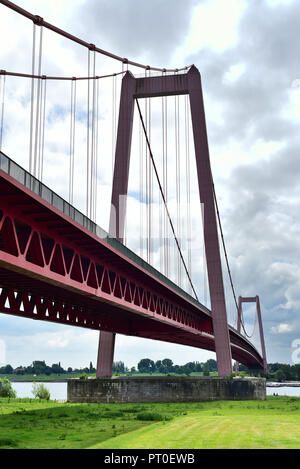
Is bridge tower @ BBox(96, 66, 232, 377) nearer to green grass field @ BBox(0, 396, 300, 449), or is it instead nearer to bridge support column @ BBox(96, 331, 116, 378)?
bridge support column @ BBox(96, 331, 116, 378)

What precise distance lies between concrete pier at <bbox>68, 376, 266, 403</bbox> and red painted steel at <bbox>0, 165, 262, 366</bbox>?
16.2ft

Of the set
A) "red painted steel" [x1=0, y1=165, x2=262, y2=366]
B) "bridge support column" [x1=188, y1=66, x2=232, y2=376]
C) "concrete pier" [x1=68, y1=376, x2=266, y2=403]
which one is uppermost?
"bridge support column" [x1=188, y1=66, x2=232, y2=376]

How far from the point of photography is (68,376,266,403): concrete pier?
50969 millimetres

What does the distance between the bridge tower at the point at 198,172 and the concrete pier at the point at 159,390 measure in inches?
115

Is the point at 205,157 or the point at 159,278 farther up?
the point at 205,157

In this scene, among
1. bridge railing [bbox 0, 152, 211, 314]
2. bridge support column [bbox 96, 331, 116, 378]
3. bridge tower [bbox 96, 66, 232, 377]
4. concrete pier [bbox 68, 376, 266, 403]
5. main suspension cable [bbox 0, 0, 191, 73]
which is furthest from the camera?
bridge tower [bbox 96, 66, 232, 377]

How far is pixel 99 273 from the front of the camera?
33906 mm

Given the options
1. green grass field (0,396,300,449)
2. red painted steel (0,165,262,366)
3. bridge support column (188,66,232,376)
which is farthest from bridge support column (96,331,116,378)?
green grass field (0,396,300,449)

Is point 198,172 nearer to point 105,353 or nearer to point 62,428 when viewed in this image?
point 105,353

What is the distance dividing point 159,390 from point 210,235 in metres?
15.8
